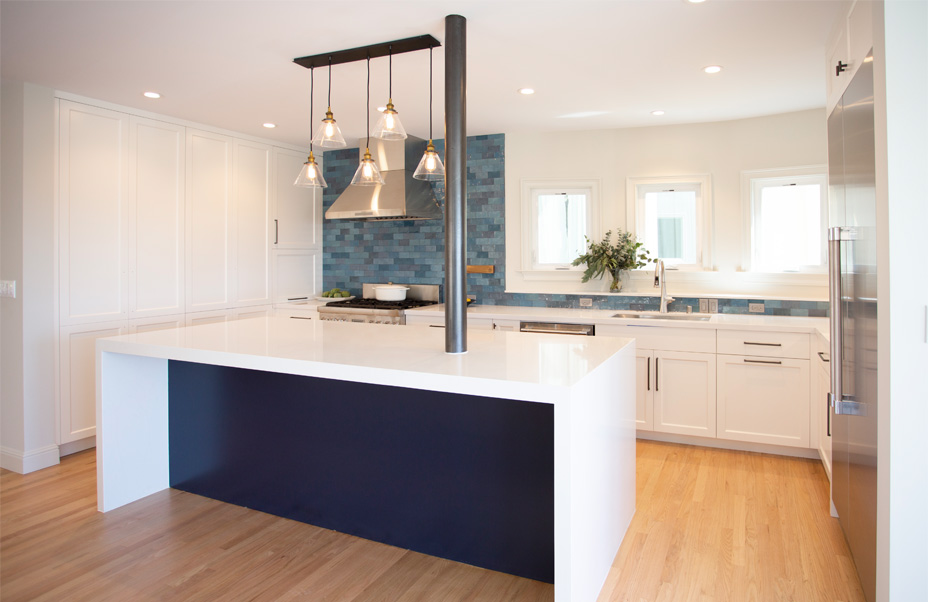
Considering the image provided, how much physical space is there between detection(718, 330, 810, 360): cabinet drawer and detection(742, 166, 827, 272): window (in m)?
0.88

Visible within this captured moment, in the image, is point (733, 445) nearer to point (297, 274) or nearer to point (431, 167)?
point (431, 167)

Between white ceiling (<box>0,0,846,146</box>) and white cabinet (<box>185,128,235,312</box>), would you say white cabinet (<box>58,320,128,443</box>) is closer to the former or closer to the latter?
white cabinet (<box>185,128,235,312</box>)

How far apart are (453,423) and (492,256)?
2.90 m

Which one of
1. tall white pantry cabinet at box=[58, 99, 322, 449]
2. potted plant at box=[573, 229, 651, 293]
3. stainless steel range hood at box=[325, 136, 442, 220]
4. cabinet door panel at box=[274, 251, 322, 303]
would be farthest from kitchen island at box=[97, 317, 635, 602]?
cabinet door panel at box=[274, 251, 322, 303]

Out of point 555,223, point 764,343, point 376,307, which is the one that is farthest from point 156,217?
point 764,343

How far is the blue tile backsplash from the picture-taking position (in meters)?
5.02

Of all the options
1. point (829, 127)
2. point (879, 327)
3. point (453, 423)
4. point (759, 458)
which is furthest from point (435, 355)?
point (759, 458)

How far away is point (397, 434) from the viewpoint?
2527 millimetres

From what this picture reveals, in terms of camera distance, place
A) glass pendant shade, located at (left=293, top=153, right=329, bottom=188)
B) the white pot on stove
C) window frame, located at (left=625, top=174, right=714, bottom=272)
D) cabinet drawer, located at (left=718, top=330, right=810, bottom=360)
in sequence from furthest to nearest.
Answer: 1. the white pot on stove
2. window frame, located at (left=625, top=174, right=714, bottom=272)
3. cabinet drawer, located at (left=718, top=330, right=810, bottom=360)
4. glass pendant shade, located at (left=293, top=153, right=329, bottom=188)

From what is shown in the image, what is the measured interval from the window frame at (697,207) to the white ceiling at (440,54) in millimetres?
481

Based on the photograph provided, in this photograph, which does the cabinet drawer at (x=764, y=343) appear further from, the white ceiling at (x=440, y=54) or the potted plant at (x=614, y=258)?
the white ceiling at (x=440, y=54)

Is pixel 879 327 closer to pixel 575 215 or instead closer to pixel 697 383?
pixel 697 383

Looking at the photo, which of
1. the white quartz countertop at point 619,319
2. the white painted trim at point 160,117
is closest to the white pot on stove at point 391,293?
the white quartz countertop at point 619,319

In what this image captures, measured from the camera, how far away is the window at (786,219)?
422 centimetres
